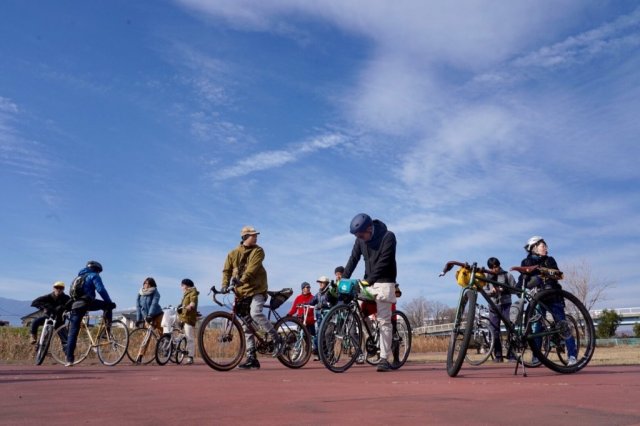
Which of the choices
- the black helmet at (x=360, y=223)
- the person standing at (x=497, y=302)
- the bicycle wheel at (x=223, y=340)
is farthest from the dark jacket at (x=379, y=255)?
the bicycle wheel at (x=223, y=340)

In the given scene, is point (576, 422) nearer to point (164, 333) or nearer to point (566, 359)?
point (566, 359)

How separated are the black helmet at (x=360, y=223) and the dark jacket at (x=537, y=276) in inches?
75.4

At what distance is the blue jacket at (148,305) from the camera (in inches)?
560

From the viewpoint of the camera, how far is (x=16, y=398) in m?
4.57

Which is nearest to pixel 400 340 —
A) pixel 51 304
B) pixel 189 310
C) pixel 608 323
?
pixel 189 310

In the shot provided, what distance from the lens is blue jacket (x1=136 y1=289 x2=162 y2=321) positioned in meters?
14.2

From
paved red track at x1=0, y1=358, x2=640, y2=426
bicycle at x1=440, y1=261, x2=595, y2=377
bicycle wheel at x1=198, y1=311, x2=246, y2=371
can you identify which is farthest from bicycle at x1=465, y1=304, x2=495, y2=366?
paved red track at x1=0, y1=358, x2=640, y2=426

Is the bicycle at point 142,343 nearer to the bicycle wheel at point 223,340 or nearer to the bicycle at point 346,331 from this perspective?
the bicycle wheel at point 223,340

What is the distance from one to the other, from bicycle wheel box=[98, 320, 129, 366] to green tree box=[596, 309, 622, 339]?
51.5m

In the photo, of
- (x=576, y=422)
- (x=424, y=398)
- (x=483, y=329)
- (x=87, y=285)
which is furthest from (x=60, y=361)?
(x=576, y=422)

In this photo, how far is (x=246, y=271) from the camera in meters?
9.12

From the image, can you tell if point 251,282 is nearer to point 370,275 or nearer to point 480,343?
point 370,275

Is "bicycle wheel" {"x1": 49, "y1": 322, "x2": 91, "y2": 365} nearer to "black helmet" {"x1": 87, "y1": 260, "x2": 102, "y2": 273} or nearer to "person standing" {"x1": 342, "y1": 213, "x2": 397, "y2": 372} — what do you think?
"black helmet" {"x1": 87, "y1": 260, "x2": 102, "y2": 273}


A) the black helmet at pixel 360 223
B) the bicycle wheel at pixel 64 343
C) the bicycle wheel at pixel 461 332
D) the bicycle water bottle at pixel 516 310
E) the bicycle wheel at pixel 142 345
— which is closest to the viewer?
the bicycle wheel at pixel 461 332
